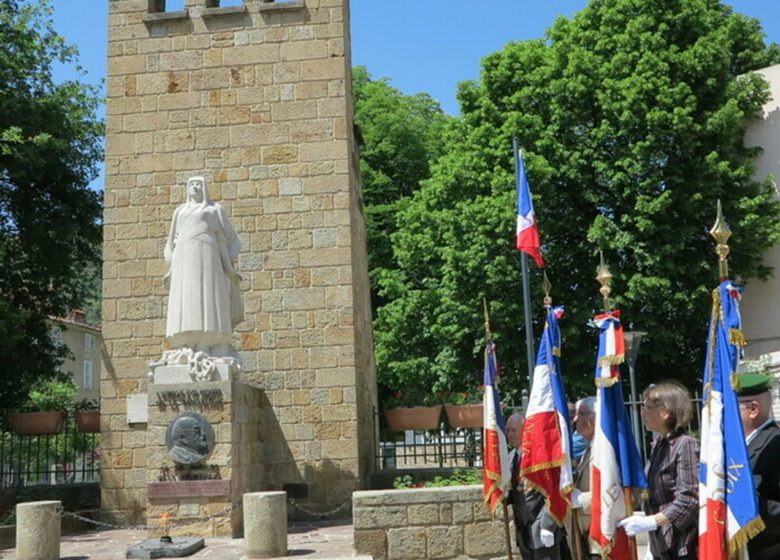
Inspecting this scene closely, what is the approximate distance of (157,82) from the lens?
13.1 meters

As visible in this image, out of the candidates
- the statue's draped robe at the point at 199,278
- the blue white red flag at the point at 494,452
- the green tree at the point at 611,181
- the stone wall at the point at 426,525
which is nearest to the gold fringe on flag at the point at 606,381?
the blue white red flag at the point at 494,452

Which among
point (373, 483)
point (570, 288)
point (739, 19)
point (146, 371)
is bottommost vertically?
point (373, 483)

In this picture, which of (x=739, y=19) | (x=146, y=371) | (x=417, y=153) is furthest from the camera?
(x=417, y=153)

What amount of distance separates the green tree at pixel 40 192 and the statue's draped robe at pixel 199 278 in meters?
6.02

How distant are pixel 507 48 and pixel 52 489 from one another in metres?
12.9

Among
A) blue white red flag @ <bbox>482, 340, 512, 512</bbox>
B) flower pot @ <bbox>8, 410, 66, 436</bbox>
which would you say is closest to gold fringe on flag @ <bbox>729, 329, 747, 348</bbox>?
blue white red flag @ <bbox>482, 340, 512, 512</bbox>

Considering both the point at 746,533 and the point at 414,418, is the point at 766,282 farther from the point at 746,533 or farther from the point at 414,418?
the point at 746,533

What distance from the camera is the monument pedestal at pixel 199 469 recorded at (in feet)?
30.8

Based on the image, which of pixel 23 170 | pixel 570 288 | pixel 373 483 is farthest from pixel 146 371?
pixel 570 288

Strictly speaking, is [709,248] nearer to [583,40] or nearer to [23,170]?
[583,40]

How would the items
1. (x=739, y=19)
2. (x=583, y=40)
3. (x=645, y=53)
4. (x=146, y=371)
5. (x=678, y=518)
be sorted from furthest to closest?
(x=739, y=19) → (x=583, y=40) → (x=645, y=53) → (x=146, y=371) → (x=678, y=518)

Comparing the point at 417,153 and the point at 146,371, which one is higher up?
the point at 417,153

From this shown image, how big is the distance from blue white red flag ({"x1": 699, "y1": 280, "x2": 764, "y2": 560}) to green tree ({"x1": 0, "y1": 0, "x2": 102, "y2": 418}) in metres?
13.1

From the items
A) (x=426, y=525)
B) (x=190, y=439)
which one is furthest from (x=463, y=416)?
(x=426, y=525)
